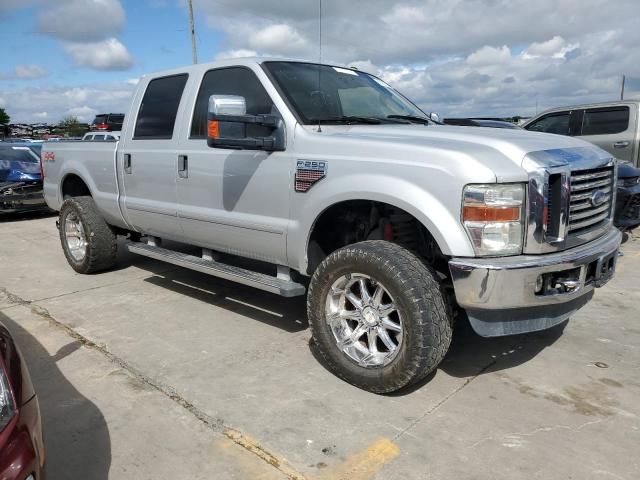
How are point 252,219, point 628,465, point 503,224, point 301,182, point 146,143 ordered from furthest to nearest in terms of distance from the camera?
point 146,143 < point 252,219 < point 301,182 < point 503,224 < point 628,465

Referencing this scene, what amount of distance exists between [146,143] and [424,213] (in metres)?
2.98

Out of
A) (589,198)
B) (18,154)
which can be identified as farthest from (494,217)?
(18,154)

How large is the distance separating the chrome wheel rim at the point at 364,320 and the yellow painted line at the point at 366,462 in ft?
1.79

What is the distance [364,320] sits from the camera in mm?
3250

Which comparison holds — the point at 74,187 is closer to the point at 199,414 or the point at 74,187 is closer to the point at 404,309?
the point at 199,414

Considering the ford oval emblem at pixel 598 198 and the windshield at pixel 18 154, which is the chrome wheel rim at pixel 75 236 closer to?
the ford oval emblem at pixel 598 198

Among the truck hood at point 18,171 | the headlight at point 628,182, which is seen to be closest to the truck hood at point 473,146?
the headlight at point 628,182

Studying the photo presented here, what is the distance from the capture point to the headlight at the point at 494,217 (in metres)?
2.71

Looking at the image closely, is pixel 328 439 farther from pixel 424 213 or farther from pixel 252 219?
pixel 252 219

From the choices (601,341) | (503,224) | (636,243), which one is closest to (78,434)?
(503,224)

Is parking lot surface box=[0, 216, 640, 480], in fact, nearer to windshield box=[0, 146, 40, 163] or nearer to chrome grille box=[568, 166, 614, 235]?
chrome grille box=[568, 166, 614, 235]

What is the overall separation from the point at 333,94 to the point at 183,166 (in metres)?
1.36

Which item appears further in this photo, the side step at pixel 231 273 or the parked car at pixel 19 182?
the parked car at pixel 19 182

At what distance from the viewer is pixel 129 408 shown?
3.04 m
